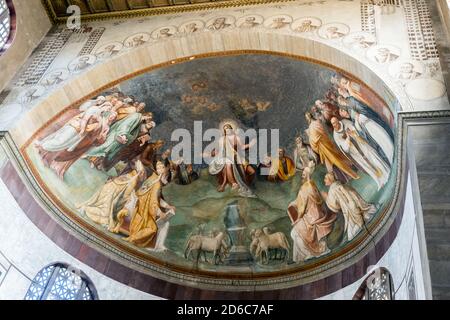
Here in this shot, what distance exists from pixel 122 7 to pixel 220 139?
3.63 m

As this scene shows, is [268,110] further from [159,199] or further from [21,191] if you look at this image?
[21,191]

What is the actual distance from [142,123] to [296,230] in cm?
383

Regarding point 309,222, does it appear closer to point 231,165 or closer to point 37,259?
point 231,165

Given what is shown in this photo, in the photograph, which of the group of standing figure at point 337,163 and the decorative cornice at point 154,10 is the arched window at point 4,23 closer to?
the decorative cornice at point 154,10

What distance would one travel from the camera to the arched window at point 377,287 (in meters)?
8.60

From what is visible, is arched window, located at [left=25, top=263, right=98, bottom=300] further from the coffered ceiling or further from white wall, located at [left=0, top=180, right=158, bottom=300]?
the coffered ceiling

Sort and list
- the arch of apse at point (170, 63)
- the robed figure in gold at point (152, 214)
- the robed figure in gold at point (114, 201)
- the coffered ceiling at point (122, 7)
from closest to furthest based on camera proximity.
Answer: the arch of apse at point (170, 63) < the robed figure in gold at point (114, 201) < the robed figure in gold at point (152, 214) < the coffered ceiling at point (122, 7)

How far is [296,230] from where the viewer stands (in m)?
11.2

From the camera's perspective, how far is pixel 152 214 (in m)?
11.8

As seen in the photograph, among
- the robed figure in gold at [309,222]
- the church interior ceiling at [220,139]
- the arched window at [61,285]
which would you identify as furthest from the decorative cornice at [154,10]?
the arched window at [61,285]

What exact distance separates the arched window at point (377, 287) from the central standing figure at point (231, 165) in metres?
3.47

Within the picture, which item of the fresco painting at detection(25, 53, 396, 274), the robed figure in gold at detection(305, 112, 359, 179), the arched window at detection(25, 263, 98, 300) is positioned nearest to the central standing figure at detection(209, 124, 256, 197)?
the fresco painting at detection(25, 53, 396, 274)

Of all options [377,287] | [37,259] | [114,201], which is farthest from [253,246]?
[37,259]
